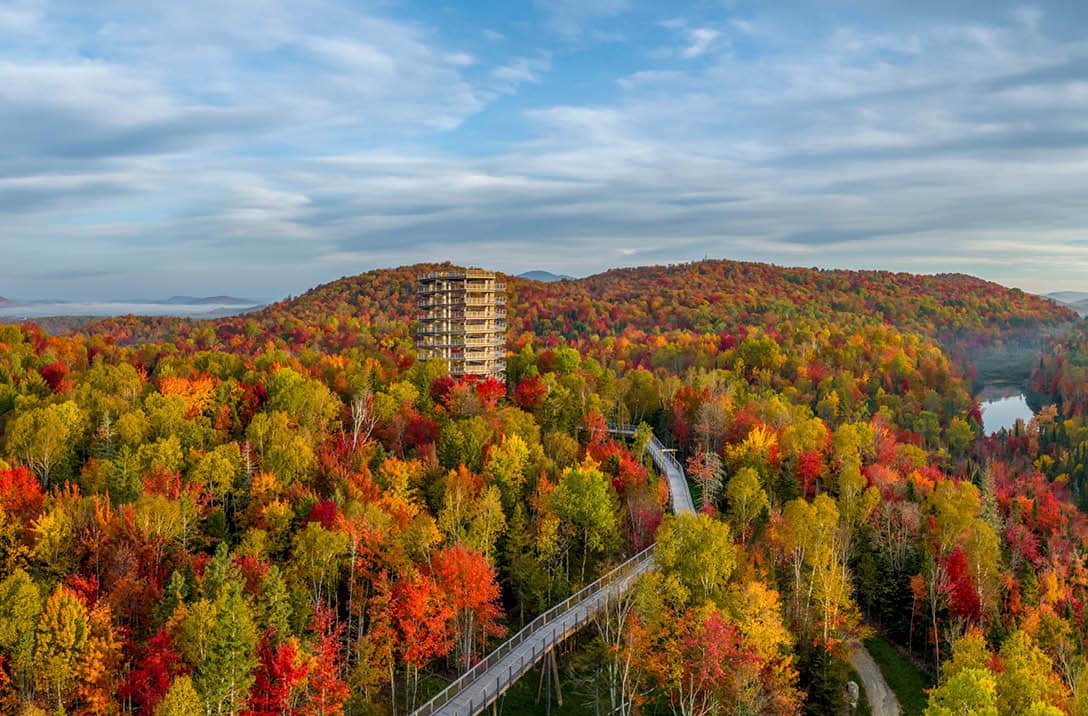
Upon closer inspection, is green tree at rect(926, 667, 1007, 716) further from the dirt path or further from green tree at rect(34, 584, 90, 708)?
green tree at rect(34, 584, 90, 708)

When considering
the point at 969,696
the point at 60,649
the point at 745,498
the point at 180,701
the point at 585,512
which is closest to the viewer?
the point at 180,701

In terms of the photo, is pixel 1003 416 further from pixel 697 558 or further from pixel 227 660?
pixel 227 660

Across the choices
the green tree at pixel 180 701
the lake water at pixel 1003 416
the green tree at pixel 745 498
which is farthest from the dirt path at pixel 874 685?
the lake water at pixel 1003 416

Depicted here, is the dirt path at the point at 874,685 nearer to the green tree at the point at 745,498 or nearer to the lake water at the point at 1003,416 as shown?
the green tree at the point at 745,498

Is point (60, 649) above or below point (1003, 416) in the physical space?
above

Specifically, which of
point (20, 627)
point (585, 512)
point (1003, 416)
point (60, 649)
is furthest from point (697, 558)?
point (1003, 416)

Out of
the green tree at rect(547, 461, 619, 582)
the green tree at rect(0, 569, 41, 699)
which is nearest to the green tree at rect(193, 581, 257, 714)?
the green tree at rect(0, 569, 41, 699)

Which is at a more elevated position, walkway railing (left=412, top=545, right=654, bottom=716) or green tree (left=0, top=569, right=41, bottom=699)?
green tree (left=0, top=569, right=41, bottom=699)
